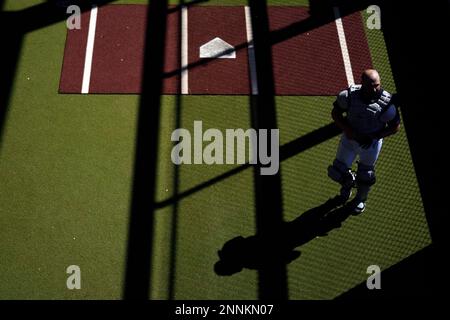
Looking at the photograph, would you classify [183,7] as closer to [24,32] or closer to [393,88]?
[24,32]

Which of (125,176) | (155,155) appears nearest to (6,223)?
(125,176)

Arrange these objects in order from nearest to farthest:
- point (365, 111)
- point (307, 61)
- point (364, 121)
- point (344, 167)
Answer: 1. point (365, 111)
2. point (364, 121)
3. point (344, 167)
4. point (307, 61)

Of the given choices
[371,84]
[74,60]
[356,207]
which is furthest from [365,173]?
[74,60]

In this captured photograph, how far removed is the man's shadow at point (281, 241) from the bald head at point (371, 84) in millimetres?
2024

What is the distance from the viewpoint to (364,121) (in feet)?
20.5

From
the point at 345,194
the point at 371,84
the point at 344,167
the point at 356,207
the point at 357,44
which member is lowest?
the point at 356,207

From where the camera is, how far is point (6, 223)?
23.7ft

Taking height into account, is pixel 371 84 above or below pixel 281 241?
above

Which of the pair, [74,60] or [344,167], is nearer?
[344,167]

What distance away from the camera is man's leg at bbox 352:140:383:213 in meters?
6.63

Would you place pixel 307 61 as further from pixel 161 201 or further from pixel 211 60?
pixel 161 201

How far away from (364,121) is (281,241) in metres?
2.02

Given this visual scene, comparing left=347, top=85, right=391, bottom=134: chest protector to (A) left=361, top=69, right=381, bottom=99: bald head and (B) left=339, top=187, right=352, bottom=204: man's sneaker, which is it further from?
(B) left=339, top=187, right=352, bottom=204: man's sneaker

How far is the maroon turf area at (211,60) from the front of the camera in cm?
863
